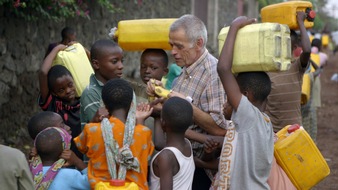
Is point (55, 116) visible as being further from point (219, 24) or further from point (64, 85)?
point (219, 24)

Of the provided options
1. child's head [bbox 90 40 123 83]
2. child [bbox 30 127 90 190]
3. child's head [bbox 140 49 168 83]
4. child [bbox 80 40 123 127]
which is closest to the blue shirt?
child [bbox 30 127 90 190]

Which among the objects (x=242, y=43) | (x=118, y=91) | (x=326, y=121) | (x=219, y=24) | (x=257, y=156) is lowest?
(x=326, y=121)

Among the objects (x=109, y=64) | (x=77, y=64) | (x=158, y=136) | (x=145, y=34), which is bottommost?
(x=158, y=136)

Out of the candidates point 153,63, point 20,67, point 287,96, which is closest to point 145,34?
point 153,63

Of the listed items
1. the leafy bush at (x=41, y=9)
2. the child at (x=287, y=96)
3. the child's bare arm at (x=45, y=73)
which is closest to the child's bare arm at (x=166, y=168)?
the child's bare arm at (x=45, y=73)

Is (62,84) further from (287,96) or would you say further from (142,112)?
(287,96)

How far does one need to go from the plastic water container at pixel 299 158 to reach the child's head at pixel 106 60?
111 cm

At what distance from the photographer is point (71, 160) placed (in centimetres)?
420

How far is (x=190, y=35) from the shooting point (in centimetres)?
427

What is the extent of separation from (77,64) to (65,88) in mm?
297

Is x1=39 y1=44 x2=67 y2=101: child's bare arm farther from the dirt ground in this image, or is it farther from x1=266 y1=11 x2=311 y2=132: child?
the dirt ground

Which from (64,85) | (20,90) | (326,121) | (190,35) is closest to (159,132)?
(190,35)

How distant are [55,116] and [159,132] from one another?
2.09ft

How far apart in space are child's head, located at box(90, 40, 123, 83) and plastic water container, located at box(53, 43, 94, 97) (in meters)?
0.68
